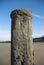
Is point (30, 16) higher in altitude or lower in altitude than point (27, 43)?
higher

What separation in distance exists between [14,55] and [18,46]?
0.45 feet

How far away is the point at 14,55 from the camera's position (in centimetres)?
283

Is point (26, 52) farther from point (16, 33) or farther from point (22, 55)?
point (16, 33)

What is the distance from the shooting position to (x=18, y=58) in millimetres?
2812

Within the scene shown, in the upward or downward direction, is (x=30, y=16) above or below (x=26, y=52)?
above

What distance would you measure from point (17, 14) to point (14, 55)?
1.84 ft

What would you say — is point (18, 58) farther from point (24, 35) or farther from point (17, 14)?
point (17, 14)

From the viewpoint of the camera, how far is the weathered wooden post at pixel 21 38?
110 inches

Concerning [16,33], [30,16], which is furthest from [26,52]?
[30,16]

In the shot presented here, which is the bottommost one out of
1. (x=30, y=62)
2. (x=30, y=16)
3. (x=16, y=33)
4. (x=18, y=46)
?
(x=30, y=62)

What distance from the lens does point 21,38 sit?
111 inches

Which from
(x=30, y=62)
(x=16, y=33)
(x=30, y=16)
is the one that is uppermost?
(x=30, y=16)

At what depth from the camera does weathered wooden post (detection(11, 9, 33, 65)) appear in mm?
2805

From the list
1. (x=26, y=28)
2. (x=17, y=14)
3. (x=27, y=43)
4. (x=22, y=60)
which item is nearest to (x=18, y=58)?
(x=22, y=60)
